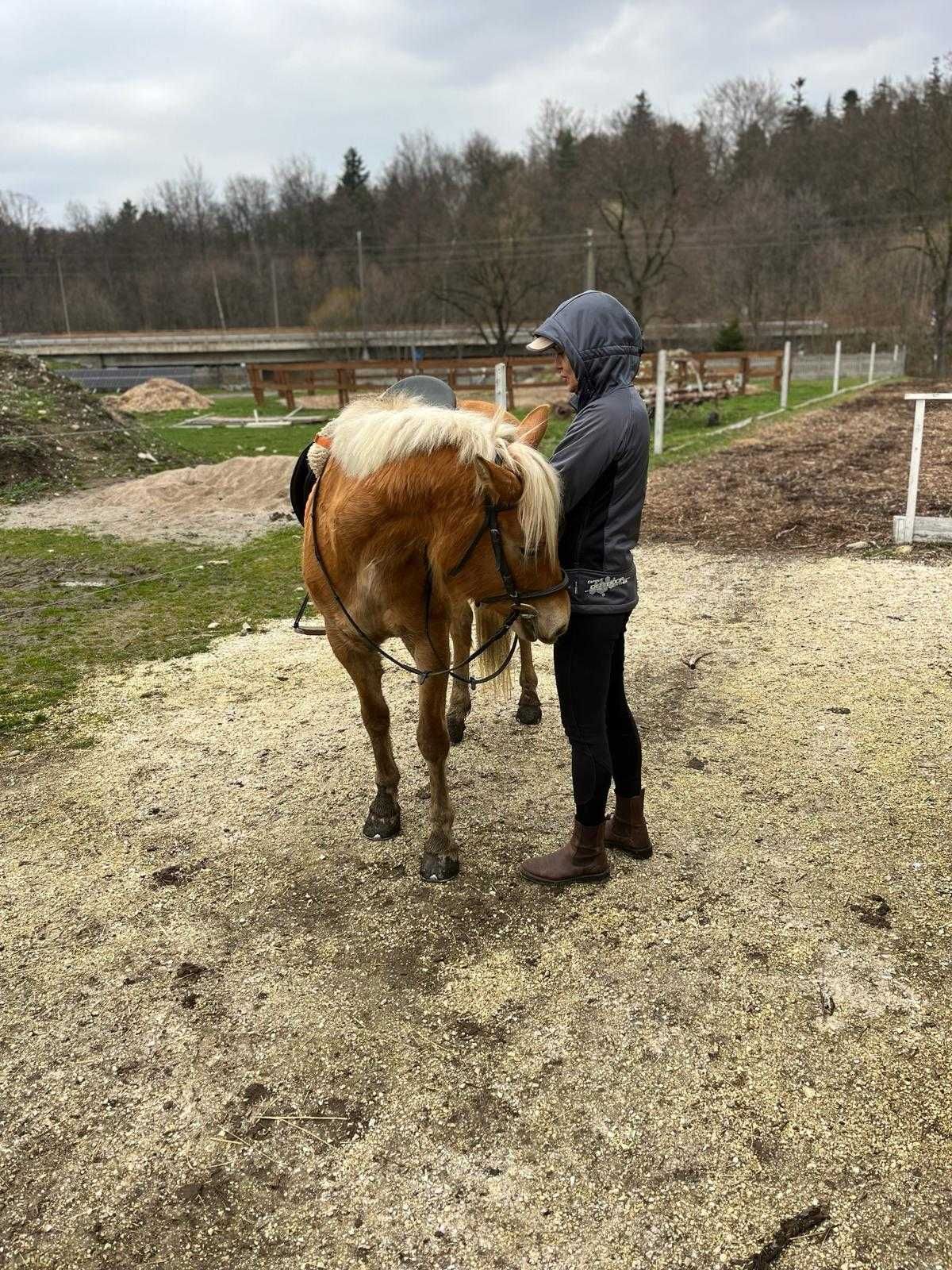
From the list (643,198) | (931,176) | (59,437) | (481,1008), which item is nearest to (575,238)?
(643,198)

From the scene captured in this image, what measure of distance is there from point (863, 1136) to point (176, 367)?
164 feet

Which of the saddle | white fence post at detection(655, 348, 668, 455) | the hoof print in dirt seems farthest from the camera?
white fence post at detection(655, 348, 668, 455)

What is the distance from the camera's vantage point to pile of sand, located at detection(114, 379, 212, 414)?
26.0 m

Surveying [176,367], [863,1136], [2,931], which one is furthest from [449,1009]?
[176,367]

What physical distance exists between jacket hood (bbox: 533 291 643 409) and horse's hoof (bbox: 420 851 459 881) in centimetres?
176

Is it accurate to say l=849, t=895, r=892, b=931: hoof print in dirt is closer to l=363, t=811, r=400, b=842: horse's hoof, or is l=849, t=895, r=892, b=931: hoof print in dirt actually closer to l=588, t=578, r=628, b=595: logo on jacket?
l=588, t=578, r=628, b=595: logo on jacket

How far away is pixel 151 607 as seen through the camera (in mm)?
6309

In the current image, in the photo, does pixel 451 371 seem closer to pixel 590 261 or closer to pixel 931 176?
pixel 590 261

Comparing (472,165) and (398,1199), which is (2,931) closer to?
(398,1199)

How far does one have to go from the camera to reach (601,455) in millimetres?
2330

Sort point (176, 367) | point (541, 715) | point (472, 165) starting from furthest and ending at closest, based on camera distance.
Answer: point (472, 165)
point (176, 367)
point (541, 715)

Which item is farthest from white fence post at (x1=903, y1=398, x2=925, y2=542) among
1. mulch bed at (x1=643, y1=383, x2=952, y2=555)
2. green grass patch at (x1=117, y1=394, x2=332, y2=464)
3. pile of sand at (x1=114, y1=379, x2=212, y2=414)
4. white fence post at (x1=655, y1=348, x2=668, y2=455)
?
pile of sand at (x1=114, y1=379, x2=212, y2=414)

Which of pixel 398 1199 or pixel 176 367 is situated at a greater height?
pixel 176 367

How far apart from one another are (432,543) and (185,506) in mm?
8656
